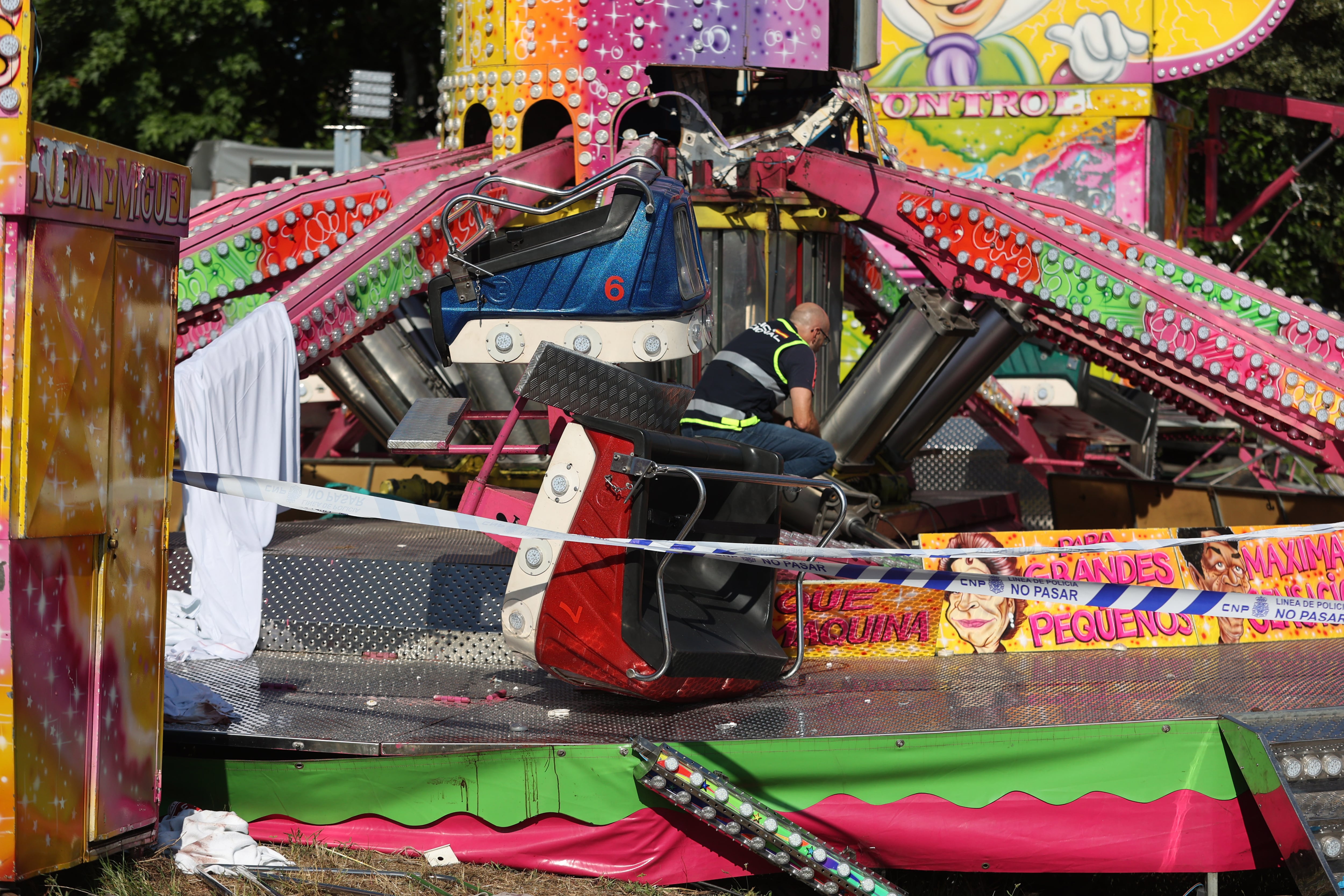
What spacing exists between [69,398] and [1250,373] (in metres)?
4.63

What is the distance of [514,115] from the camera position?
7.42 meters

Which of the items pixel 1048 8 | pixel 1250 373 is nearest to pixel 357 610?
pixel 1250 373

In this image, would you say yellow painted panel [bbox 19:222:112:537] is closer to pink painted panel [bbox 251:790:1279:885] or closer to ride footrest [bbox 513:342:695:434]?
ride footrest [bbox 513:342:695:434]

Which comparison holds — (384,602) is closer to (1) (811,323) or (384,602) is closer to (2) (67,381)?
(2) (67,381)

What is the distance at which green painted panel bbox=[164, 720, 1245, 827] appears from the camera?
407cm

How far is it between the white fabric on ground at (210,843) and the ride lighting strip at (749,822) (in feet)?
3.55

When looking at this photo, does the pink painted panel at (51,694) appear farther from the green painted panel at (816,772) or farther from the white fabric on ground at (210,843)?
the green painted panel at (816,772)

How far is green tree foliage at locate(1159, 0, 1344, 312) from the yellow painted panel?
1544 centimetres

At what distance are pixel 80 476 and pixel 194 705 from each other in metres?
1.31

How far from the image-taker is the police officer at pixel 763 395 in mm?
5887

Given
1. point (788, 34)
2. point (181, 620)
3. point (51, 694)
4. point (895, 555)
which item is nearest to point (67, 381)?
point (51, 694)

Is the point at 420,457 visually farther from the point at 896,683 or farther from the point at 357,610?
the point at 896,683

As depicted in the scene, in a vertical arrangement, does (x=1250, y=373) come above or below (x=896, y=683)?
above

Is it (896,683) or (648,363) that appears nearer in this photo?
(896,683)
